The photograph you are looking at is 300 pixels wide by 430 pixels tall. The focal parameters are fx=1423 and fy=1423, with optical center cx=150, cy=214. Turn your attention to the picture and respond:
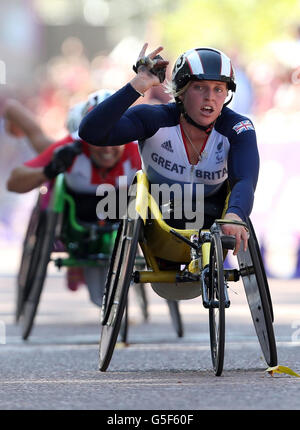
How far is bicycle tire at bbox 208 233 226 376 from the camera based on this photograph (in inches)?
252

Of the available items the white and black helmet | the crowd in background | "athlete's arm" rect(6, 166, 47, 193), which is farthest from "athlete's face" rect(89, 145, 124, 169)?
the white and black helmet

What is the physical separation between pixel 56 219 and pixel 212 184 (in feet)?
10.4

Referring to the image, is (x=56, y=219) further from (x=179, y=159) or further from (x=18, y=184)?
(x=179, y=159)

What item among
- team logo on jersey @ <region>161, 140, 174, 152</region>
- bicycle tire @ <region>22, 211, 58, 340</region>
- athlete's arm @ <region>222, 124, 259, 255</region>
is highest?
team logo on jersey @ <region>161, 140, 174, 152</region>

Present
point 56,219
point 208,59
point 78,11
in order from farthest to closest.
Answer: point 78,11, point 56,219, point 208,59

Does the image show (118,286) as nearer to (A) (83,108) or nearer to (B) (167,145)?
(B) (167,145)

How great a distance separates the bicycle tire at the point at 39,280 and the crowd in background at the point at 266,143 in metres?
3.05

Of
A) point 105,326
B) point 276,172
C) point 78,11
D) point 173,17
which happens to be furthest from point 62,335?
point 78,11

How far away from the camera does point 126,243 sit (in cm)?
726

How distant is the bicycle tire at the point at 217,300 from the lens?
6.41 meters

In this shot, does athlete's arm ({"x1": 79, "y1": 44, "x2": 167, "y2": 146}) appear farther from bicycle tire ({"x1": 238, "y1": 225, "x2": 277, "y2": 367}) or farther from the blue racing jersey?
bicycle tire ({"x1": 238, "y1": 225, "x2": 277, "y2": 367})

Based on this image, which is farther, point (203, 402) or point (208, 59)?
point (208, 59)

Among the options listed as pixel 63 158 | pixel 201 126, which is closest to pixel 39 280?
pixel 63 158

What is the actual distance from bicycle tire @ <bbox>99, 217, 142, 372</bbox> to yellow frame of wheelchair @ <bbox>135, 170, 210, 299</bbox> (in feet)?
0.36
